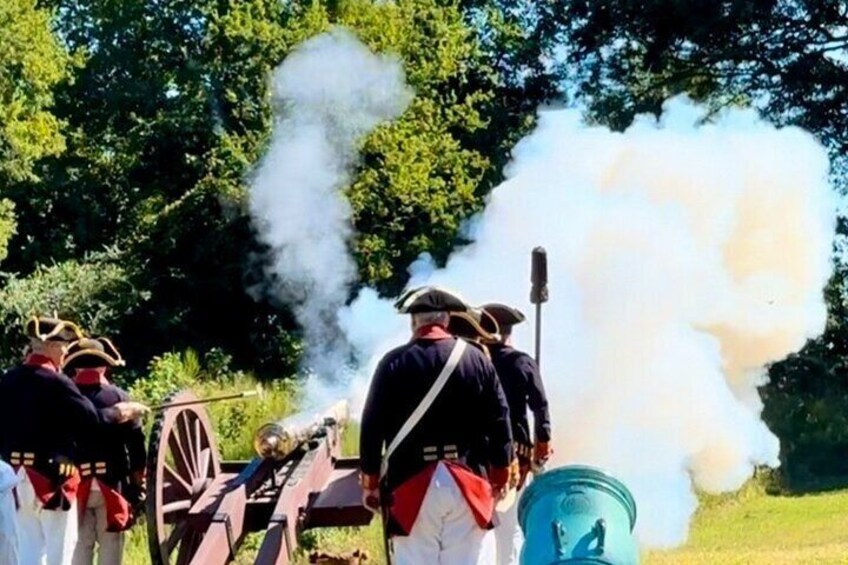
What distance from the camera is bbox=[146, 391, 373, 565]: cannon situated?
263 inches

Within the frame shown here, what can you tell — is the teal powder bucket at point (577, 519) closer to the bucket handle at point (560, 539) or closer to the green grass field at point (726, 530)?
the bucket handle at point (560, 539)

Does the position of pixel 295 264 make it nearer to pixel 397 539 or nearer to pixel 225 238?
pixel 225 238

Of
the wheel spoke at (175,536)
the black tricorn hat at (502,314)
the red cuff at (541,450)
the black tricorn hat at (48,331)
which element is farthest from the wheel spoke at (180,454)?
the red cuff at (541,450)

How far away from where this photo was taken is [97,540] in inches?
276

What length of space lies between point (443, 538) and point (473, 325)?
0.91m

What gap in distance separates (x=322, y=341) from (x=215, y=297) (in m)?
3.24

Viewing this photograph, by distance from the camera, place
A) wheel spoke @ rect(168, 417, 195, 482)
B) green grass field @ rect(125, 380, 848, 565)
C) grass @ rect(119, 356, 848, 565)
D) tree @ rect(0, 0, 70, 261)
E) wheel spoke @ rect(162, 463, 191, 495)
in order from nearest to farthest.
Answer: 1. wheel spoke @ rect(162, 463, 191, 495)
2. wheel spoke @ rect(168, 417, 195, 482)
3. green grass field @ rect(125, 380, 848, 565)
4. grass @ rect(119, 356, 848, 565)
5. tree @ rect(0, 0, 70, 261)

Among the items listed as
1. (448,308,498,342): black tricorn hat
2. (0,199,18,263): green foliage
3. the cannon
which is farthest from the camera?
(0,199,18,263): green foliage

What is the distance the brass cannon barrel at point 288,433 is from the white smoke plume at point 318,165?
713cm

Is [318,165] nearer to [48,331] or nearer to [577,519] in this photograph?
[48,331]

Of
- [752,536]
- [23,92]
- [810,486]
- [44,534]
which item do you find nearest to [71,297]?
[23,92]

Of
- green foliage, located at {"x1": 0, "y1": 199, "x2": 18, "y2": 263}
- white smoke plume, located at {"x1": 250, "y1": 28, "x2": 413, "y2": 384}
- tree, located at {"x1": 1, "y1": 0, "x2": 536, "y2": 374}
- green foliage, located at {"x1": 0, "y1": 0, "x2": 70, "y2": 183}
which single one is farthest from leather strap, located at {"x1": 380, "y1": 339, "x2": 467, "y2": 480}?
green foliage, located at {"x1": 0, "y1": 0, "x2": 70, "y2": 183}

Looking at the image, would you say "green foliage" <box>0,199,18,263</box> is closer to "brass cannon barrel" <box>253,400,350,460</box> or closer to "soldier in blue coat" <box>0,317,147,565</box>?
"brass cannon barrel" <box>253,400,350,460</box>

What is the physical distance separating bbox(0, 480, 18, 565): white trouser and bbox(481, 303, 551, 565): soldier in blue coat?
2.61 metres
